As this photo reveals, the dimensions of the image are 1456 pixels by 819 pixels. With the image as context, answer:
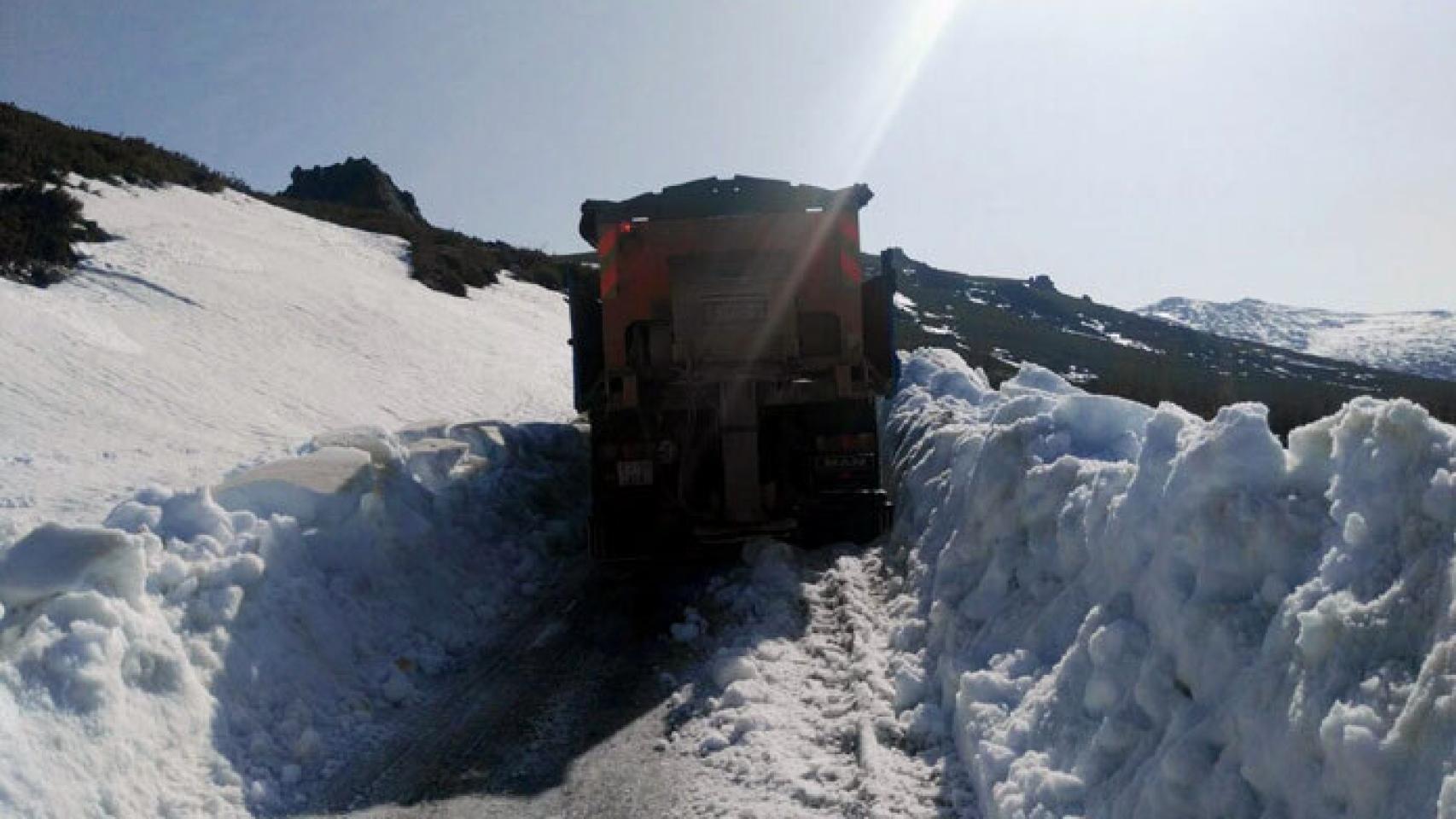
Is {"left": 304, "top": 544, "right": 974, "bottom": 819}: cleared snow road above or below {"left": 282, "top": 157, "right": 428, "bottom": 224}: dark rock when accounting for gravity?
below

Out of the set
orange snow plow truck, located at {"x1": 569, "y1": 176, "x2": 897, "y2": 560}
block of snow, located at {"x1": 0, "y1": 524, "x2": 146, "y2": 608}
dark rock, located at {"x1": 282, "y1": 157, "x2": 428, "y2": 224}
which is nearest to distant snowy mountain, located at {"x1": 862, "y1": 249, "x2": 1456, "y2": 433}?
dark rock, located at {"x1": 282, "y1": 157, "x2": 428, "y2": 224}

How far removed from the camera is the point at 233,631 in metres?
5.61

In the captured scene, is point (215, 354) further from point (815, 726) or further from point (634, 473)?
point (815, 726)

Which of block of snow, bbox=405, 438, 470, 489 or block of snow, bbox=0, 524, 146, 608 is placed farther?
block of snow, bbox=405, 438, 470, 489

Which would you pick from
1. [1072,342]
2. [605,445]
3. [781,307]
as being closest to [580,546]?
[605,445]

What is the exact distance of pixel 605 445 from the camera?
8.75m

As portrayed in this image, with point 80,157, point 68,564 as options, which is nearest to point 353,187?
point 80,157

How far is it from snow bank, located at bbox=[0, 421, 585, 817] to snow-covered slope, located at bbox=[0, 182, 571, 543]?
1194 millimetres

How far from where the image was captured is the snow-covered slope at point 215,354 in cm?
832

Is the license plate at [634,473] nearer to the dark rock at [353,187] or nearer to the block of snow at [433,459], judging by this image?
the block of snow at [433,459]

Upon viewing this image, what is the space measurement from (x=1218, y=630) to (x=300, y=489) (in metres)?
6.19

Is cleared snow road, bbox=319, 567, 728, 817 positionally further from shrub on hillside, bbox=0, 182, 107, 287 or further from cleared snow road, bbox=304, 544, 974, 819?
shrub on hillside, bbox=0, 182, 107, 287

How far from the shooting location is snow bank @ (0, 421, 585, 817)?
446 centimetres

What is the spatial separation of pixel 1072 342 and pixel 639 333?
83202 millimetres
